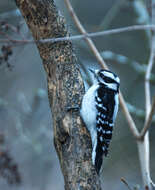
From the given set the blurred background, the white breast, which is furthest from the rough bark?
the blurred background

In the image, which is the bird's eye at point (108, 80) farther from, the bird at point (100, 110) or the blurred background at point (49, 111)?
the blurred background at point (49, 111)

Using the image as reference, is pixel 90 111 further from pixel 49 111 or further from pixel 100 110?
pixel 49 111

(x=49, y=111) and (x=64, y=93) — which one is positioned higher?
(x=64, y=93)

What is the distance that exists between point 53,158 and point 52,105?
187 inches

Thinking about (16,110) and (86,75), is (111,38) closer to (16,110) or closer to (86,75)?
(16,110)

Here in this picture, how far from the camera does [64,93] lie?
436 centimetres

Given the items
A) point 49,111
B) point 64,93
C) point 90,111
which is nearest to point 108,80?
point 90,111

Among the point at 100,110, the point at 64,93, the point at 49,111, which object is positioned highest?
the point at 64,93

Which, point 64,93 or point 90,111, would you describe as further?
point 90,111

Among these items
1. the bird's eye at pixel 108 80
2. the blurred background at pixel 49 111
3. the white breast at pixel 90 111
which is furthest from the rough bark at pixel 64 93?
the blurred background at pixel 49 111

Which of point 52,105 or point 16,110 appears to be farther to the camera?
point 16,110

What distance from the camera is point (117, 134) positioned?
29.2 ft

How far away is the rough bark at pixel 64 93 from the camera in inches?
153

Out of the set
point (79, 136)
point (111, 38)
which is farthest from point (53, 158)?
point (79, 136)
